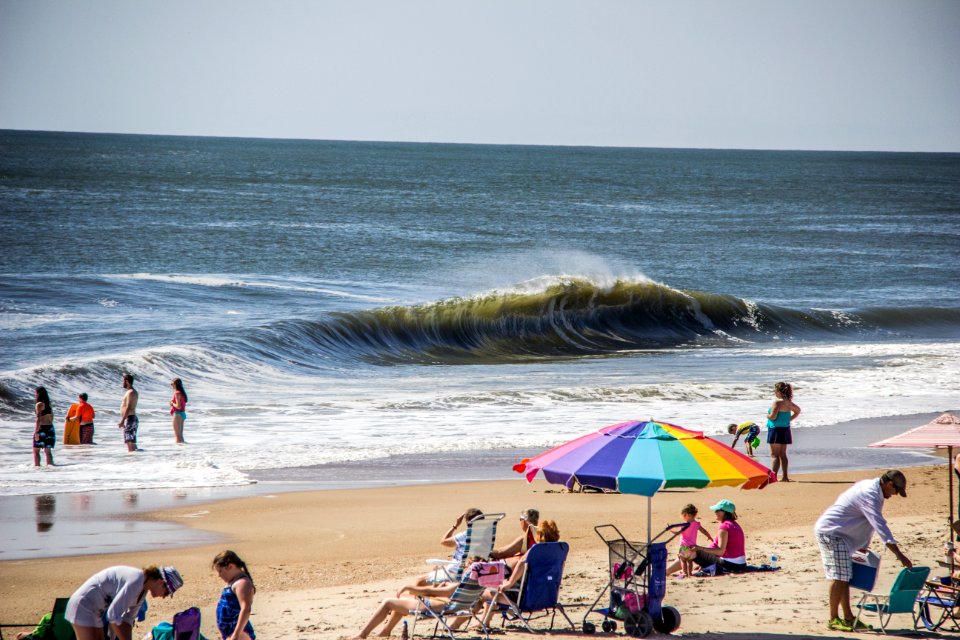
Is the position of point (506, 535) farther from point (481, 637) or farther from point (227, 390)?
point (227, 390)

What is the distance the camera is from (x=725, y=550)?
9.09 meters

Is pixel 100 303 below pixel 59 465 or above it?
above

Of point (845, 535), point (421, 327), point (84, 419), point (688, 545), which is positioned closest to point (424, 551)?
point (688, 545)

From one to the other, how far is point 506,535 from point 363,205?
63674 millimetres

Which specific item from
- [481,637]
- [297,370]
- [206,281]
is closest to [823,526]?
[481,637]

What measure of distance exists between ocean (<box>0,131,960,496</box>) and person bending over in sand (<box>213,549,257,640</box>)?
20.7 feet

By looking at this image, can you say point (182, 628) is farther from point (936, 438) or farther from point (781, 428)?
point (781, 428)

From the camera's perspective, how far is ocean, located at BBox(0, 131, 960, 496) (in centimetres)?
1630

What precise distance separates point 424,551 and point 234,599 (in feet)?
11.4

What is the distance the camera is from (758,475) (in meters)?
7.32

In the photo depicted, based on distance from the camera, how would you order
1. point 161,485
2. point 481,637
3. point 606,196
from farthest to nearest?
1. point 606,196
2. point 161,485
3. point 481,637

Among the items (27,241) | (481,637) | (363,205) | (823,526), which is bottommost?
(481,637)

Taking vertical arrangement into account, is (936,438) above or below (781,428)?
above

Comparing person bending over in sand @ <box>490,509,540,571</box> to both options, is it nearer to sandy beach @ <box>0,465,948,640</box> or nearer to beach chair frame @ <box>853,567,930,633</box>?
sandy beach @ <box>0,465,948,640</box>
